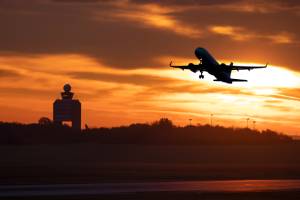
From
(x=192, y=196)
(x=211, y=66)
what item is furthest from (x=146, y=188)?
(x=211, y=66)

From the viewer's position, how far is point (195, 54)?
116 m

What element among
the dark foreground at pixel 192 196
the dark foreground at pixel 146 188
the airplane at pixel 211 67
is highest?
the airplane at pixel 211 67

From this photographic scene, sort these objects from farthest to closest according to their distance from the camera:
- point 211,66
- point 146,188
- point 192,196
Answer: point 211,66 < point 146,188 < point 192,196

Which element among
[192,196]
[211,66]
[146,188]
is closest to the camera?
[192,196]

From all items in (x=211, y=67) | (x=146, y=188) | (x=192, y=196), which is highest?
(x=211, y=67)

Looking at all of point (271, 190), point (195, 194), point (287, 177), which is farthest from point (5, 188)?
point (287, 177)

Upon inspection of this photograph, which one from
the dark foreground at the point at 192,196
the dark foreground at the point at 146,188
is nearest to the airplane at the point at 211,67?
the dark foreground at the point at 146,188

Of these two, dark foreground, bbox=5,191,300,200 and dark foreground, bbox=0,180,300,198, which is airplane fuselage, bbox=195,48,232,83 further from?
dark foreground, bbox=5,191,300,200

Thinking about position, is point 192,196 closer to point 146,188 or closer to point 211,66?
point 146,188

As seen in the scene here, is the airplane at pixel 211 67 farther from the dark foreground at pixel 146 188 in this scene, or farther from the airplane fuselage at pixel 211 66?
the dark foreground at pixel 146 188

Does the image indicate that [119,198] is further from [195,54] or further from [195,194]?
[195,54]

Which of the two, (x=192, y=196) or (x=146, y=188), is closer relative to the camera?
(x=192, y=196)

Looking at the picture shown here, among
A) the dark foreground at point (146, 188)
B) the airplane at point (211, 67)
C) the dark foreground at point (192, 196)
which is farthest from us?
the airplane at point (211, 67)

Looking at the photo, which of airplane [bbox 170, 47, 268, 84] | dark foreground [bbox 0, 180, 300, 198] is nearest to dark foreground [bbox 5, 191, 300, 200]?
dark foreground [bbox 0, 180, 300, 198]
